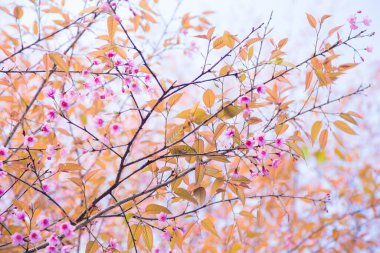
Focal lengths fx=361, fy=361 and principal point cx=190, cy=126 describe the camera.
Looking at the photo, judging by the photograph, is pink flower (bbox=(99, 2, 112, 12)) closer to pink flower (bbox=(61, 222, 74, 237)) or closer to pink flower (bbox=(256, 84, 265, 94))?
pink flower (bbox=(256, 84, 265, 94))

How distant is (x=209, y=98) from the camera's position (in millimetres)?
1113

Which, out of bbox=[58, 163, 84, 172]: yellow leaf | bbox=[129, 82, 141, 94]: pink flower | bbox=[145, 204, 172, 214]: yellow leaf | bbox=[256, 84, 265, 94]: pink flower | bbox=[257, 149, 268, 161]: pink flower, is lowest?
bbox=[145, 204, 172, 214]: yellow leaf

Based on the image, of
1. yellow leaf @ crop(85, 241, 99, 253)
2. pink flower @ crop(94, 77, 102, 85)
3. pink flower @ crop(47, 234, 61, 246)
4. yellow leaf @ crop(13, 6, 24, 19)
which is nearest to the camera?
pink flower @ crop(47, 234, 61, 246)

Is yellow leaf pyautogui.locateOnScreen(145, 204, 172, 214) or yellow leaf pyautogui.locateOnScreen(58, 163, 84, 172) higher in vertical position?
yellow leaf pyautogui.locateOnScreen(58, 163, 84, 172)

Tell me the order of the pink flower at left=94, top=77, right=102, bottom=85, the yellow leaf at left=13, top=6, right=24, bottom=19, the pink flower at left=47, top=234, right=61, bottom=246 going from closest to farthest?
the pink flower at left=47, top=234, right=61, bottom=246
the pink flower at left=94, top=77, right=102, bottom=85
the yellow leaf at left=13, top=6, right=24, bottom=19

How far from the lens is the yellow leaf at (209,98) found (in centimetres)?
110

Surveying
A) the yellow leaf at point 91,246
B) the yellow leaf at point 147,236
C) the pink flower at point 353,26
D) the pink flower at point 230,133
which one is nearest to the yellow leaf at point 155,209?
the yellow leaf at point 147,236

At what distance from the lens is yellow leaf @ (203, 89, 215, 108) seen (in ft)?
3.62

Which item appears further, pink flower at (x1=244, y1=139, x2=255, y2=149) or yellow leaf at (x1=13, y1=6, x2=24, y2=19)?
yellow leaf at (x1=13, y1=6, x2=24, y2=19)

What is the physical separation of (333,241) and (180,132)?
1717mm

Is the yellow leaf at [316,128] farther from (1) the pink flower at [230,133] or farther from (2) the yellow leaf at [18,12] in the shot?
(2) the yellow leaf at [18,12]

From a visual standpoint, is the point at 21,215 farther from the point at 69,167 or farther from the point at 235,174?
the point at 235,174

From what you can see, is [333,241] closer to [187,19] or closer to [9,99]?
Answer: [187,19]

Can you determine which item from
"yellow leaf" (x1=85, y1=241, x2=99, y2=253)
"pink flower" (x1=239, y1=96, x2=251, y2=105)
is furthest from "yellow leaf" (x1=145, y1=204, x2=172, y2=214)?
"pink flower" (x1=239, y1=96, x2=251, y2=105)
